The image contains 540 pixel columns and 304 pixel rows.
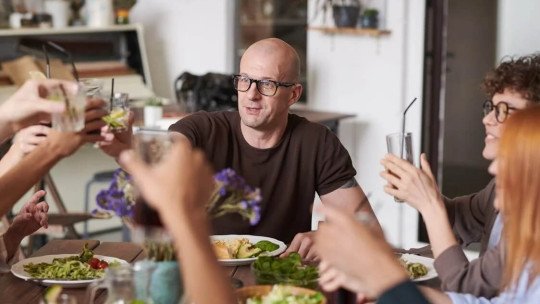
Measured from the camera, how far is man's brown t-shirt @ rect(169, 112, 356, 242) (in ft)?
11.0

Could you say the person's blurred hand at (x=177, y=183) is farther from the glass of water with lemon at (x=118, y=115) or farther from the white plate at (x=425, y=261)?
the white plate at (x=425, y=261)

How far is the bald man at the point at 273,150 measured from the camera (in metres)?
3.35

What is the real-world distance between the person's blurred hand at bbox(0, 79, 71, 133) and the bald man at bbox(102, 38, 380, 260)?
1.05m

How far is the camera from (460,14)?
17.7 ft

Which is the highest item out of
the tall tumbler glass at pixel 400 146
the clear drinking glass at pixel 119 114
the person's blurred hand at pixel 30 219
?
the clear drinking glass at pixel 119 114

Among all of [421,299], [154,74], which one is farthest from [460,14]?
[421,299]

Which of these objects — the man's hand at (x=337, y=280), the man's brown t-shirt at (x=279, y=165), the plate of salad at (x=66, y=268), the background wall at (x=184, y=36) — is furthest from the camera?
the background wall at (x=184, y=36)

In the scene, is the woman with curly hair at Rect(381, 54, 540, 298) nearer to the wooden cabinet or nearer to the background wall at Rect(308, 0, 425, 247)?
the background wall at Rect(308, 0, 425, 247)

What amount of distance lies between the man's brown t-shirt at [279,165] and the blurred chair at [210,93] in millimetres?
2101

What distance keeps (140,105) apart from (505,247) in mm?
3951

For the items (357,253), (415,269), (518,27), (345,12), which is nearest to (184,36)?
(345,12)

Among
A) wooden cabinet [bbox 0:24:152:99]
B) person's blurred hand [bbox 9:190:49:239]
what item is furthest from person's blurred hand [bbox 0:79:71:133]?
wooden cabinet [bbox 0:24:152:99]

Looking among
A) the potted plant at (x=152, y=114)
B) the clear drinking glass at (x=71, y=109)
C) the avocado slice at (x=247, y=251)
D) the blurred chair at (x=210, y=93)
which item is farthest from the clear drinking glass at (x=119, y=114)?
the blurred chair at (x=210, y=93)

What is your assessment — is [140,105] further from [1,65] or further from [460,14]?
[460,14]
